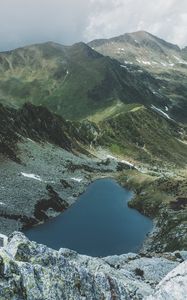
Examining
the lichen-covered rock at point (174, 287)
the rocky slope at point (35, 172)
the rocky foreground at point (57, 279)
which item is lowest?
the rocky slope at point (35, 172)

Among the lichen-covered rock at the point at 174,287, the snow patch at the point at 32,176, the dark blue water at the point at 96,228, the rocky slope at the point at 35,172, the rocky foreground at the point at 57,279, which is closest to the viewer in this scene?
the lichen-covered rock at the point at 174,287

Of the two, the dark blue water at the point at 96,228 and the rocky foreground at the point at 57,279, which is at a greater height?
the rocky foreground at the point at 57,279

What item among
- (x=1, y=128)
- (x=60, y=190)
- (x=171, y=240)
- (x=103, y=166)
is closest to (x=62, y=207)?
(x=60, y=190)

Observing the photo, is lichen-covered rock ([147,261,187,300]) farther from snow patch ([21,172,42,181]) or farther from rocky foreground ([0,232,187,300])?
snow patch ([21,172,42,181])

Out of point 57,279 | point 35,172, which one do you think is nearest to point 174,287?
point 57,279

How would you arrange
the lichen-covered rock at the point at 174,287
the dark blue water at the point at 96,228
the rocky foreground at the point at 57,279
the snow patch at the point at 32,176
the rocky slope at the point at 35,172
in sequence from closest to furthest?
the lichen-covered rock at the point at 174,287, the rocky foreground at the point at 57,279, the dark blue water at the point at 96,228, the rocky slope at the point at 35,172, the snow patch at the point at 32,176

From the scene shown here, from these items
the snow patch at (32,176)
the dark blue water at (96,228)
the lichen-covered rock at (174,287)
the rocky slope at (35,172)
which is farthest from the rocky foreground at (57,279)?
the snow patch at (32,176)

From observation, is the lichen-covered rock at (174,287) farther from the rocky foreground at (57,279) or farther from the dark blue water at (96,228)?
the dark blue water at (96,228)

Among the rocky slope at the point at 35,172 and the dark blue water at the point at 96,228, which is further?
the rocky slope at the point at 35,172

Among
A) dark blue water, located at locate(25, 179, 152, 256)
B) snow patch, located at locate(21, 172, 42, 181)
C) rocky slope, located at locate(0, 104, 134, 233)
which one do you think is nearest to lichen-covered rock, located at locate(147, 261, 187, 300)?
dark blue water, located at locate(25, 179, 152, 256)
